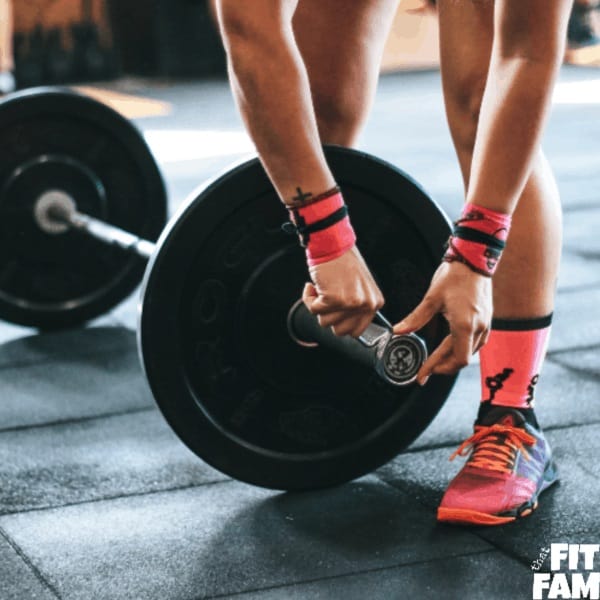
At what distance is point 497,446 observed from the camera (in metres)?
1.46

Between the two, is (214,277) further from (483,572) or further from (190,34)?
(190,34)

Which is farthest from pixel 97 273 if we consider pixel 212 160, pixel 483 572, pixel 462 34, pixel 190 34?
pixel 190 34

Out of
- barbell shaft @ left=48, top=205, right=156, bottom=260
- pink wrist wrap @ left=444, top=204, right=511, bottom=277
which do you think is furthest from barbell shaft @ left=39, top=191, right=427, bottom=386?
barbell shaft @ left=48, top=205, right=156, bottom=260

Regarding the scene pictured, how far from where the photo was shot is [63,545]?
54.6 inches

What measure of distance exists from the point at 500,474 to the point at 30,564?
1.87 ft

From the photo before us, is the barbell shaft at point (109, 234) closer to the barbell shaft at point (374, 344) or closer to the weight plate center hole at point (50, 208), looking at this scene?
the weight plate center hole at point (50, 208)

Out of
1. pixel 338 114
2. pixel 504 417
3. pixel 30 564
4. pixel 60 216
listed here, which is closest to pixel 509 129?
pixel 338 114

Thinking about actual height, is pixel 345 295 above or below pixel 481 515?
above

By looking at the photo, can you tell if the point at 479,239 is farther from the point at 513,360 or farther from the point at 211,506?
the point at 211,506

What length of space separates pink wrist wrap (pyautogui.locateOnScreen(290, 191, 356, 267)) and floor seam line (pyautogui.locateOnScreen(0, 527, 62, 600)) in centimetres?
46

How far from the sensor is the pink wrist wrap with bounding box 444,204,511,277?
1189mm

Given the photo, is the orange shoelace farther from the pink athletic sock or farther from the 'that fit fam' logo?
the 'that fit fam' logo

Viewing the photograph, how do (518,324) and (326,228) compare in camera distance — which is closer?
(326,228)

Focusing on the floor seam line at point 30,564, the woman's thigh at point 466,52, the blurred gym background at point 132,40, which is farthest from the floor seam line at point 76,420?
the blurred gym background at point 132,40
